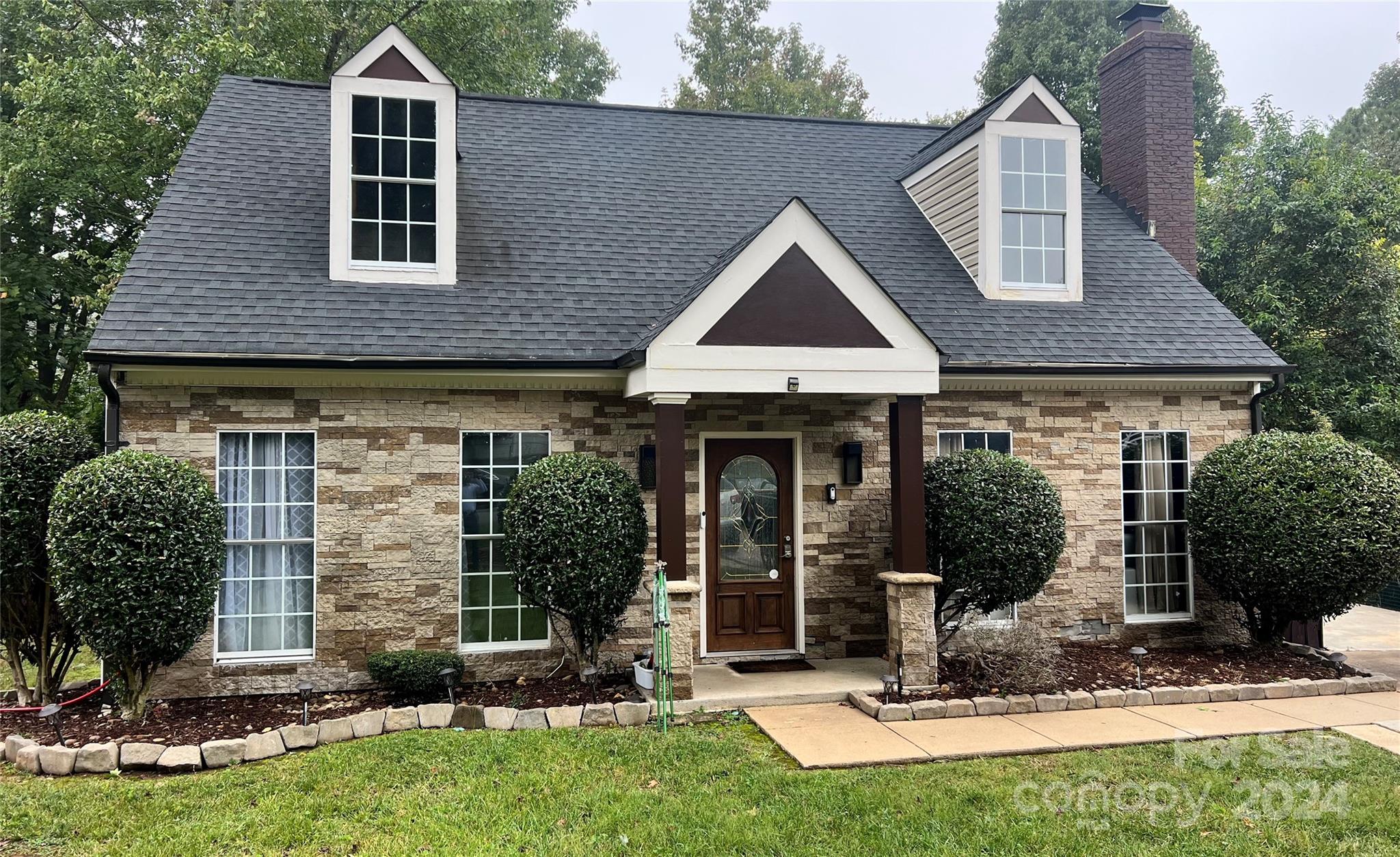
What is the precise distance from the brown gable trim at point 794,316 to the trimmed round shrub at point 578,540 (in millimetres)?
1670

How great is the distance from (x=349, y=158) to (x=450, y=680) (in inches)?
220

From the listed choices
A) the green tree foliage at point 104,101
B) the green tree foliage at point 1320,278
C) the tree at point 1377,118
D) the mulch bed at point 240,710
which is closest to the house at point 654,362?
the mulch bed at point 240,710

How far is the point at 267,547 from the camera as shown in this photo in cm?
821

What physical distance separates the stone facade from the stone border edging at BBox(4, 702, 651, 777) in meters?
0.97

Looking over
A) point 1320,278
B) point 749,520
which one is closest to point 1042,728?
point 749,520

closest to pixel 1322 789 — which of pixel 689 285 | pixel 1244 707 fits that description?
pixel 1244 707

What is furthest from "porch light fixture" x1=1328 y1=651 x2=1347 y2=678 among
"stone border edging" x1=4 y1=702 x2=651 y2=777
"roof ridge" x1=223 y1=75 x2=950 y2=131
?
"roof ridge" x1=223 y1=75 x2=950 y2=131

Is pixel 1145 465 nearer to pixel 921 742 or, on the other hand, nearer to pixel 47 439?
pixel 921 742

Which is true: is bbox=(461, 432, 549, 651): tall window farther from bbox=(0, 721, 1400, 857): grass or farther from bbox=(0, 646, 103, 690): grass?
bbox=(0, 646, 103, 690): grass

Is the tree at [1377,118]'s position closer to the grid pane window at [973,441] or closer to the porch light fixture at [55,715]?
the grid pane window at [973,441]

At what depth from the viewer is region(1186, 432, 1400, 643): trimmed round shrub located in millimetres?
8461

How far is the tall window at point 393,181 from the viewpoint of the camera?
930 centimetres

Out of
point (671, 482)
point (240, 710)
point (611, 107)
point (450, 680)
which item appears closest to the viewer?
point (450, 680)

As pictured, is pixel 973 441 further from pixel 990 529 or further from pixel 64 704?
pixel 64 704
